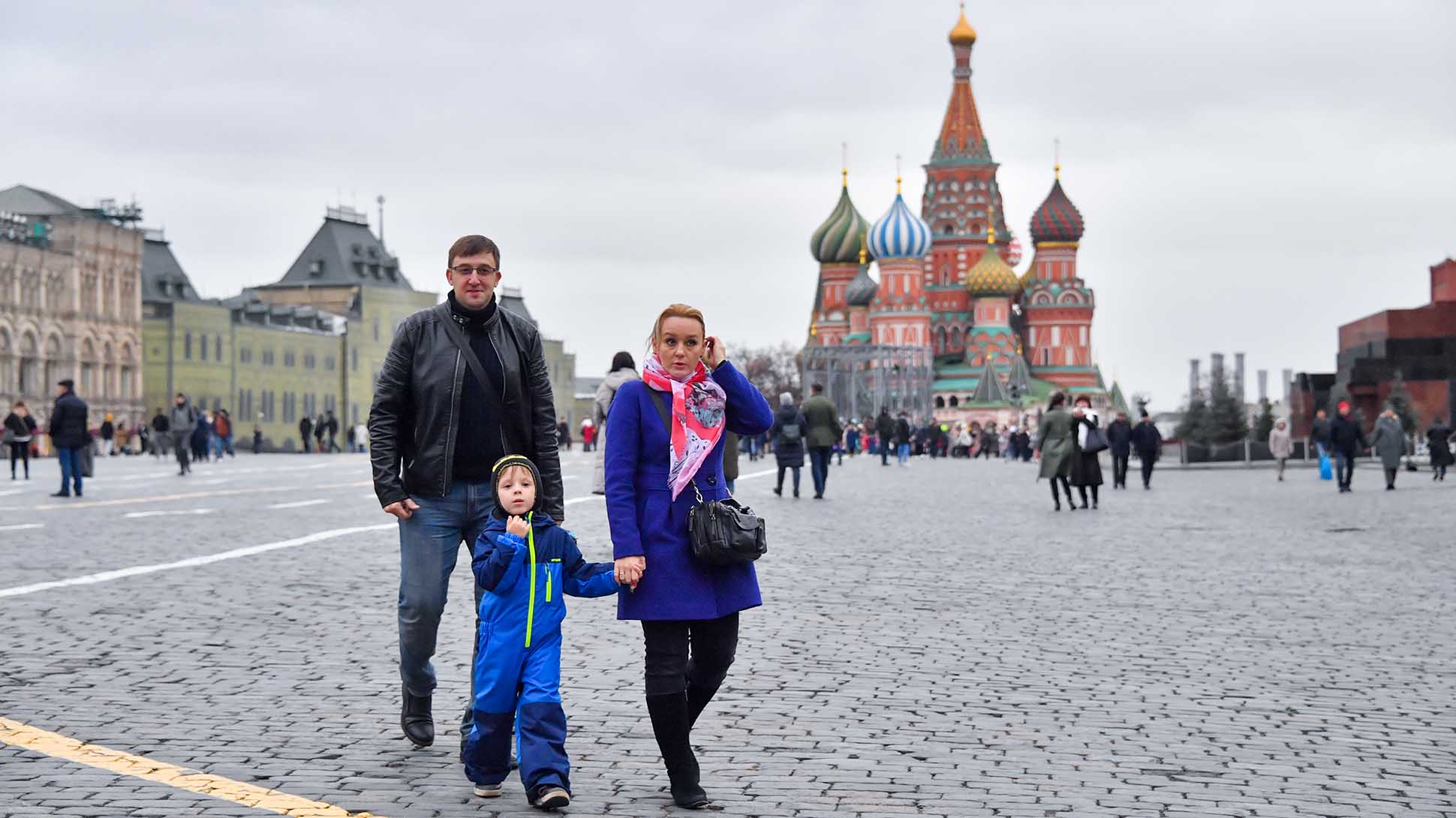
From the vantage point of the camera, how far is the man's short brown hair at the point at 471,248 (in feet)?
22.2

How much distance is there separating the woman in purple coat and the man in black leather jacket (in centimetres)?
64

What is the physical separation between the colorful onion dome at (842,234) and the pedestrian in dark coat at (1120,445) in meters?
102

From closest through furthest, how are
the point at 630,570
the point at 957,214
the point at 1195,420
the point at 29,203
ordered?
the point at 630,570
the point at 29,203
the point at 1195,420
the point at 957,214

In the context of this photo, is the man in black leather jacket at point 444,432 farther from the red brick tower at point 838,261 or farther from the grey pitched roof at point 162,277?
the red brick tower at point 838,261

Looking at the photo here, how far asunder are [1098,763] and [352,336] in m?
109

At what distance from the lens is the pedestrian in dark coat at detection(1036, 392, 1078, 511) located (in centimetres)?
2523

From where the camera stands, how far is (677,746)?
239 inches

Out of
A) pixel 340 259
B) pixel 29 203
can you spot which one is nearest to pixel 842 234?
pixel 340 259

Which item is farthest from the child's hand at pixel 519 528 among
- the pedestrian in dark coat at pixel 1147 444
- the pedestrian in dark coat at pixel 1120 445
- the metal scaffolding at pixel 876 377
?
the metal scaffolding at pixel 876 377

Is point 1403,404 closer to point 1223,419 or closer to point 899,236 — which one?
point 1223,419

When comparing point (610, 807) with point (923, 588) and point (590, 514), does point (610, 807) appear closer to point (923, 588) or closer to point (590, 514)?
point (923, 588)

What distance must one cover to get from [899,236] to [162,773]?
120707 mm

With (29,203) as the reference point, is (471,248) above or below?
below

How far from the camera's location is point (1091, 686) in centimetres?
850
